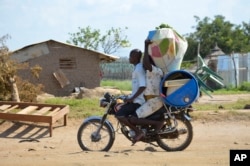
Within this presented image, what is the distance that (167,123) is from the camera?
A: 7.23 m

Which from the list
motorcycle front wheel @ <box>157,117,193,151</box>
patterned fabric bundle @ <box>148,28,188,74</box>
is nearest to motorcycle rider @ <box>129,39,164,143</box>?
patterned fabric bundle @ <box>148,28,188,74</box>

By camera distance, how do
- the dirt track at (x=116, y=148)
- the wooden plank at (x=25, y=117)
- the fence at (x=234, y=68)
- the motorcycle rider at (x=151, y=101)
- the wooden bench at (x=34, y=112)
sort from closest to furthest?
the dirt track at (x=116, y=148)
the motorcycle rider at (x=151, y=101)
the wooden plank at (x=25, y=117)
the wooden bench at (x=34, y=112)
the fence at (x=234, y=68)

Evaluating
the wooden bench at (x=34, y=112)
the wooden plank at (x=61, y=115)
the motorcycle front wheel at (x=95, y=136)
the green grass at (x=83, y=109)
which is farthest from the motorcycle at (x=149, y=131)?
the green grass at (x=83, y=109)

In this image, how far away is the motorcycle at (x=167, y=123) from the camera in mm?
6941

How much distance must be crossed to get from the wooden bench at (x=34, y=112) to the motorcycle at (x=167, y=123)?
10.6 ft

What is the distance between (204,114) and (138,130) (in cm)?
551

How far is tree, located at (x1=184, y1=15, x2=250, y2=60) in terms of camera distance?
144ft

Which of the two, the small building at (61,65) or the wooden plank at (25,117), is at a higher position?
the small building at (61,65)

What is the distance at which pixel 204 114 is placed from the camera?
12.3 metres

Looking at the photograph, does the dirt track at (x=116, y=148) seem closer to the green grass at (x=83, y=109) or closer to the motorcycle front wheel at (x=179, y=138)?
the motorcycle front wheel at (x=179, y=138)

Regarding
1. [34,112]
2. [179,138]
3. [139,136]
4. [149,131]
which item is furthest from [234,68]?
[139,136]

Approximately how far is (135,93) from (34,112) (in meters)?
5.81

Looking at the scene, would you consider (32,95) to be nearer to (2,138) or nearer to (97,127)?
(2,138)

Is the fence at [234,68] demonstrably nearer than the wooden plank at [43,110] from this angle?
No
